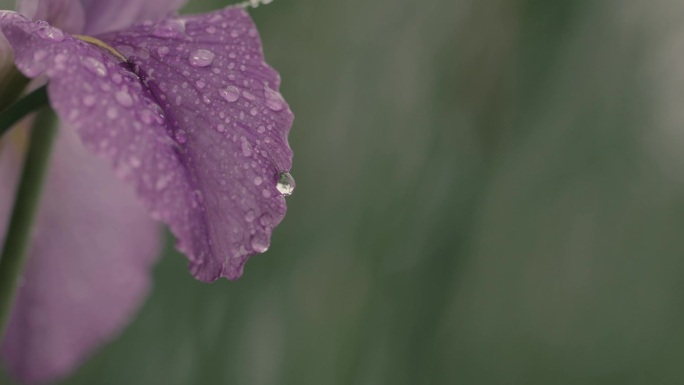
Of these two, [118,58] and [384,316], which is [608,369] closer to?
[384,316]

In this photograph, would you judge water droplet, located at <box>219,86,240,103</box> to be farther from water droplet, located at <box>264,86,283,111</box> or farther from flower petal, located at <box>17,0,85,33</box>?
flower petal, located at <box>17,0,85,33</box>

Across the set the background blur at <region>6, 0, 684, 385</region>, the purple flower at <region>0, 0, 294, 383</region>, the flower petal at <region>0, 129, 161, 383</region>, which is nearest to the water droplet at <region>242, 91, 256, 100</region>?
the purple flower at <region>0, 0, 294, 383</region>

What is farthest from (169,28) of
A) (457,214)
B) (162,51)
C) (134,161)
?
(457,214)

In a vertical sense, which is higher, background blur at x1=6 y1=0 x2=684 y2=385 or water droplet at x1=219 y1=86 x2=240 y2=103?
water droplet at x1=219 y1=86 x2=240 y2=103

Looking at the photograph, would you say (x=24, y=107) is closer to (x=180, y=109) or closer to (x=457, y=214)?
(x=180, y=109)

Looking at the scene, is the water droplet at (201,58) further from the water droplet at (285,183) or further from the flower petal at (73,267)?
the flower petal at (73,267)

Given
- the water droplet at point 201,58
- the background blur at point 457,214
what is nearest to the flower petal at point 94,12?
the water droplet at point 201,58
